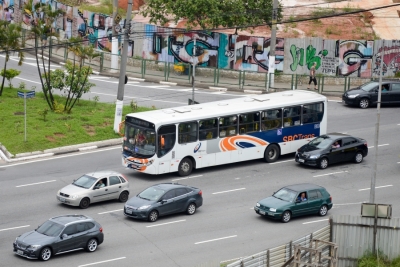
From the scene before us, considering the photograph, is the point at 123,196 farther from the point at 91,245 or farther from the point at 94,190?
the point at 91,245

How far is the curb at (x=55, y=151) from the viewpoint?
39.8 m

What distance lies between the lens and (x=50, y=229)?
28.3 m

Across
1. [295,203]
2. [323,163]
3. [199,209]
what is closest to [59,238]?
[199,209]

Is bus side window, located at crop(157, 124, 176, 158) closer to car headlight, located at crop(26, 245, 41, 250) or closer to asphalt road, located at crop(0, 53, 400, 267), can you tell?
asphalt road, located at crop(0, 53, 400, 267)

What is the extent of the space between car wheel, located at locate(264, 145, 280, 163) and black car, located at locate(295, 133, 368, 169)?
124cm

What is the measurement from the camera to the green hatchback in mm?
32250

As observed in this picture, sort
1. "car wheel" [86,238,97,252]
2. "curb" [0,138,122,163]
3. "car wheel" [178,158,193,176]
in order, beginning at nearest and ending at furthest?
"car wheel" [86,238,97,252] < "car wheel" [178,158,193,176] < "curb" [0,138,122,163]

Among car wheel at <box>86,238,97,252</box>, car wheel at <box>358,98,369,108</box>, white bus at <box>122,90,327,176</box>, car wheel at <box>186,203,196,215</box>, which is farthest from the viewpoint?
car wheel at <box>358,98,369,108</box>

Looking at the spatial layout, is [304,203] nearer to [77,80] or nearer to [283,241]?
[283,241]

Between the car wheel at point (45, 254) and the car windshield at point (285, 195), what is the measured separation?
9856 mm

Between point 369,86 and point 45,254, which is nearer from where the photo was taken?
point 45,254

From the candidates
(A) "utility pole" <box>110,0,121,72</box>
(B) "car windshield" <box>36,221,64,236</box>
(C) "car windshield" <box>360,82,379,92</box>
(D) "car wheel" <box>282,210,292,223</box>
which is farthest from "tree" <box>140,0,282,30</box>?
(B) "car windshield" <box>36,221,64,236</box>

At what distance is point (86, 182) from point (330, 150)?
1230 cm

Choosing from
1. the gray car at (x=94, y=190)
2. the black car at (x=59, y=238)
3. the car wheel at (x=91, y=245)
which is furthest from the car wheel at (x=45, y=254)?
the gray car at (x=94, y=190)
